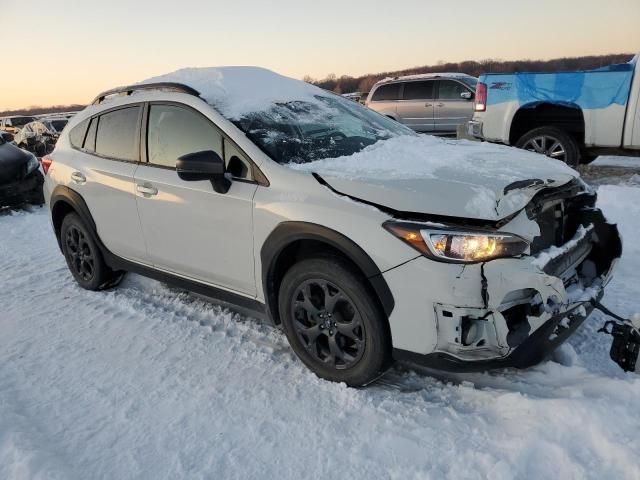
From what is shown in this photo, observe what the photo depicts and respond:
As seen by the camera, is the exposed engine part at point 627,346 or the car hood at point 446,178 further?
the exposed engine part at point 627,346

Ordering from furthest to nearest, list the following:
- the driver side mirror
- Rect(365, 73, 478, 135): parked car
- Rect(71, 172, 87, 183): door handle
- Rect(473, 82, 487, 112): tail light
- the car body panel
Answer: Rect(365, 73, 478, 135): parked car, Rect(473, 82, 487, 112): tail light, Rect(71, 172, 87, 183): door handle, the car body panel, the driver side mirror

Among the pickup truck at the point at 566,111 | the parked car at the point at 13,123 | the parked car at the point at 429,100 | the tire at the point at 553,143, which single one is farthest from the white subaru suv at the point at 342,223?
the parked car at the point at 13,123

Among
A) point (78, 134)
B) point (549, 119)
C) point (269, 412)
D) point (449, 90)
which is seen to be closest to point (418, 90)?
point (449, 90)

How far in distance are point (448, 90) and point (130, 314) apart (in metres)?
11.2

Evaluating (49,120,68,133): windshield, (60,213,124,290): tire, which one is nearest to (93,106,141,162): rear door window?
(60,213,124,290): tire

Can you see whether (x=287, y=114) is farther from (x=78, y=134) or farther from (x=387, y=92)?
(x=387, y=92)

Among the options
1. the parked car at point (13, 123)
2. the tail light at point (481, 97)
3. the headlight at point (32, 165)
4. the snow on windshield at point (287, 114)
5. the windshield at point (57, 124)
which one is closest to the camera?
the snow on windshield at point (287, 114)

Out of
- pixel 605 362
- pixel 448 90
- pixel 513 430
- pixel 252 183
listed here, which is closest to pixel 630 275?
pixel 605 362

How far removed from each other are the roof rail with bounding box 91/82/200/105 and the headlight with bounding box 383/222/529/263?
1989mm

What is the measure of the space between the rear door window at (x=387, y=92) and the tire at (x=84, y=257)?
35.5 ft

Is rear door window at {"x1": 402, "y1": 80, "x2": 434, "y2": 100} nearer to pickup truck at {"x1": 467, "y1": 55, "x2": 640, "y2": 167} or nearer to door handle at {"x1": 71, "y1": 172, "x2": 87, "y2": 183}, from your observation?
pickup truck at {"x1": 467, "y1": 55, "x2": 640, "y2": 167}

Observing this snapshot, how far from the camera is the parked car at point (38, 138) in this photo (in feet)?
55.0

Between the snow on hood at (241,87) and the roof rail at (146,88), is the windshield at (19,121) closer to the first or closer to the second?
the roof rail at (146,88)

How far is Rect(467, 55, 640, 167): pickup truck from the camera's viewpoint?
7.17 meters
